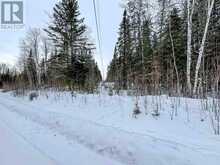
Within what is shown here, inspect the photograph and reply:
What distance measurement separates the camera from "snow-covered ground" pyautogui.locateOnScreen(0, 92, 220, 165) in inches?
128

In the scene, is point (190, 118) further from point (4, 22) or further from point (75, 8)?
point (75, 8)

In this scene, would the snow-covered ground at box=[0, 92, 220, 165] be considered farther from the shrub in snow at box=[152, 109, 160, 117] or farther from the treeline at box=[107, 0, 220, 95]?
the treeline at box=[107, 0, 220, 95]

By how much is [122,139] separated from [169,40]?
15602mm

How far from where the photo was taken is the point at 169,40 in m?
18.1

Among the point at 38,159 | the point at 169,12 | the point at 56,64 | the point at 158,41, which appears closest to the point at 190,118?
the point at 38,159

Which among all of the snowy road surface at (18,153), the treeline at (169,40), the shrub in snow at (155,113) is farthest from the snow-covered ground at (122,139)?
the treeline at (169,40)

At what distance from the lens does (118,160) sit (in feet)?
11.2

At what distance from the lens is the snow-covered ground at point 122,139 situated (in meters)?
3.26

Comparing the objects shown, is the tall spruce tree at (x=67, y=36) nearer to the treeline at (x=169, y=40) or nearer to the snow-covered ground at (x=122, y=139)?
the treeline at (x=169, y=40)

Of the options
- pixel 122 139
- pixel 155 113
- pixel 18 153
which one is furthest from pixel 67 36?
pixel 122 139

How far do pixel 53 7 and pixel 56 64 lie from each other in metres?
5.99

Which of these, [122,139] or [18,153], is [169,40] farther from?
[18,153]

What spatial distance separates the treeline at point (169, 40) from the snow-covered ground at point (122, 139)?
93.0 inches

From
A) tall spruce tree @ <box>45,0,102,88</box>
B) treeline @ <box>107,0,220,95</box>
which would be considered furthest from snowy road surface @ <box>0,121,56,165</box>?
tall spruce tree @ <box>45,0,102,88</box>
